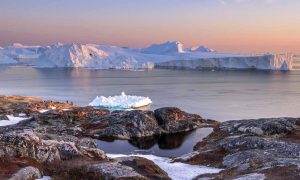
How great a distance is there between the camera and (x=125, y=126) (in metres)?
47.2

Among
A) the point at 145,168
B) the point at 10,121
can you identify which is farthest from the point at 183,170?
the point at 10,121

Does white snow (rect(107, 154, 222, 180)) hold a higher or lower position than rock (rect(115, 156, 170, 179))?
lower

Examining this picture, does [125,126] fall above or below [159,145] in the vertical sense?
above

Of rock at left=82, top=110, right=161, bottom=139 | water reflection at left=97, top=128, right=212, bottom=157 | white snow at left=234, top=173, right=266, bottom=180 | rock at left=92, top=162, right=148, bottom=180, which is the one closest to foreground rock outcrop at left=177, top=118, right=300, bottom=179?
white snow at left=234, top=173, right=266, bottom=180

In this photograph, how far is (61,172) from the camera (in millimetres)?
22594

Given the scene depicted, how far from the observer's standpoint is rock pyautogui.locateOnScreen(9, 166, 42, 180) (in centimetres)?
2039

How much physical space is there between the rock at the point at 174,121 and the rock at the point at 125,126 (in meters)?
0.96

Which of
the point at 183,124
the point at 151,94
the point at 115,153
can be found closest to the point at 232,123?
the point at 183,124

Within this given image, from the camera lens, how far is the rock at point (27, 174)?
20.4 metres

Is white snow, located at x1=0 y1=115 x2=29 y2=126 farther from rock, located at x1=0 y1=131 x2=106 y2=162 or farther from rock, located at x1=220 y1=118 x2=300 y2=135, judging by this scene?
rock, located at x1=0 y1=131 x2=106 y2=162

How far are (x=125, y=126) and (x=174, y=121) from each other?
21.0ft

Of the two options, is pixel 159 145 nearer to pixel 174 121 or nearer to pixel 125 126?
pixel 125 126

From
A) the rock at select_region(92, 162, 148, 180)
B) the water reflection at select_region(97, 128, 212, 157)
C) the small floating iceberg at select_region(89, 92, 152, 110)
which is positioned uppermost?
the rock at select_region(92, 162, 148, 180)

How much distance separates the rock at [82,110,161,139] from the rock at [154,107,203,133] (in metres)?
0.96
